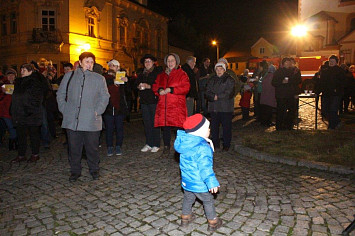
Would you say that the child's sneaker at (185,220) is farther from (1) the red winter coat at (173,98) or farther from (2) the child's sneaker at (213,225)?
(1) the red winter coat at (173,98)

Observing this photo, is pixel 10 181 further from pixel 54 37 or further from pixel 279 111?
pixel 54 37

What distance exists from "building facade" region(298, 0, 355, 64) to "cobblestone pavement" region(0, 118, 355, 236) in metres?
19.3

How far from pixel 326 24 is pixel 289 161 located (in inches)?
826

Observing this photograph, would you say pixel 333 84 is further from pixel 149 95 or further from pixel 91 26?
pixel 91 26

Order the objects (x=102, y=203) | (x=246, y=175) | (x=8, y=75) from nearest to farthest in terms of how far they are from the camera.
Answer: (x=102, y=203), (x=246, y=175), (x=8, y=75)

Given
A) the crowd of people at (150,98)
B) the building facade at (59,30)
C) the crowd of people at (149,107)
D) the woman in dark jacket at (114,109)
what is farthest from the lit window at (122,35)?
the woman in dark jacket at (114,109)

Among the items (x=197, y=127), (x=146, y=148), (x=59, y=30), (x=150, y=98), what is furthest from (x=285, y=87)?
(x=59, y=30)

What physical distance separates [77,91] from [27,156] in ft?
9.77

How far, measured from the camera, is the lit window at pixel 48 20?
27.3 metres

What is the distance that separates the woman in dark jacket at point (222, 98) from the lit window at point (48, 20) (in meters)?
23.7

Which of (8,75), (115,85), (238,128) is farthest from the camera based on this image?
(238,128)

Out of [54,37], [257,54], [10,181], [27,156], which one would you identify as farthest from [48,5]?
[257,54]

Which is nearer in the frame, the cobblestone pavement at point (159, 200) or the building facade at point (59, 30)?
the cobblestone pavement at point (159, 200)

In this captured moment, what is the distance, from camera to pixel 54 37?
87.8 ft
